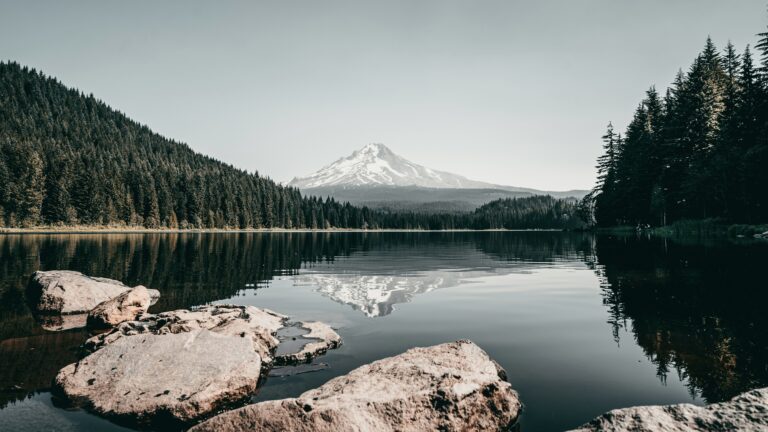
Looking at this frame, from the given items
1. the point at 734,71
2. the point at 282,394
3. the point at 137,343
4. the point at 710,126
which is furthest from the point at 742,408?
the point at 734,71

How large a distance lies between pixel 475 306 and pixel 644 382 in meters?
9.09

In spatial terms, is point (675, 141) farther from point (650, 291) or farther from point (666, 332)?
point (666, 332)

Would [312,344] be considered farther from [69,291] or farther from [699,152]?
[699,152]

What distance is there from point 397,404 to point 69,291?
1754 centimetres

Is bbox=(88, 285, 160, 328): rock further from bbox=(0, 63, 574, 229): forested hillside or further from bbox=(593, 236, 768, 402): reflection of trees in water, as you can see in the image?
bbox=(0, 63, 574, 229): forested hillside

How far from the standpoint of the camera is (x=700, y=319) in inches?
561

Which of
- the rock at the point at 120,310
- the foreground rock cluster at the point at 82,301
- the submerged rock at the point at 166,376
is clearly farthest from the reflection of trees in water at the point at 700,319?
the foreground rock cluster at the point at 82,301

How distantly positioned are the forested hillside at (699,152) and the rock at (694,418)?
58208 mm

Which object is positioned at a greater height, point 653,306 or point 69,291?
point 69,291

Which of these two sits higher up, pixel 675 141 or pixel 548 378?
pixel 675 141

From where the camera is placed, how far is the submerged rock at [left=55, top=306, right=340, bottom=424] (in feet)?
26.1

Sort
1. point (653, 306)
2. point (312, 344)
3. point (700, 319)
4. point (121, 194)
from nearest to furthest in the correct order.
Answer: point (312, 344), point (700, 319), point (653, 306), point (121, 194)

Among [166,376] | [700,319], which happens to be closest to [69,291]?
[166,376]

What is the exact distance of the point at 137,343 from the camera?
9.89 meters
